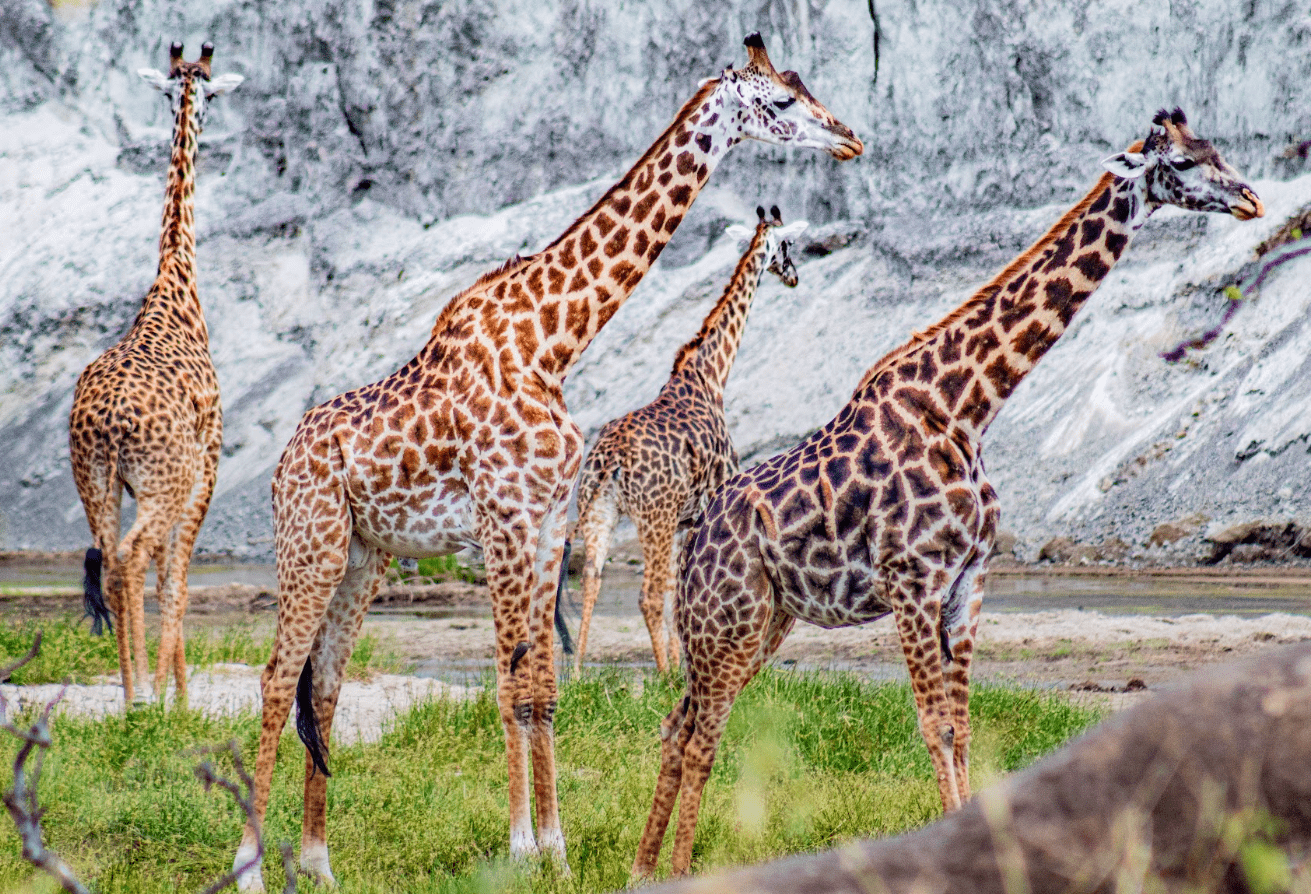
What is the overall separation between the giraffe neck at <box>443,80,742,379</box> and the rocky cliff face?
14.7 m

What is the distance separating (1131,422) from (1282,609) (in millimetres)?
8415

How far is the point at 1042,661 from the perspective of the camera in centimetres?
1080

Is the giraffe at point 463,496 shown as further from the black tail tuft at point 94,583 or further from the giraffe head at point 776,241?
the giraffe head at point 776,241

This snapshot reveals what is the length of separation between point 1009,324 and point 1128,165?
878mm

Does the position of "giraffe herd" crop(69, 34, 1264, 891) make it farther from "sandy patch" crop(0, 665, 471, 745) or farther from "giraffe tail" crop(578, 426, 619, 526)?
"giraffe tail" crop(578, 426, 619, 526)

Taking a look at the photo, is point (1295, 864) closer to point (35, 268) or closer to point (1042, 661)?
point (1042, 661)

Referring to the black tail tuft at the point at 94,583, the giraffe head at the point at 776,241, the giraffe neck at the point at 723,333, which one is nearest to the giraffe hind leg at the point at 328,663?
the black tail tuft at the point at 94,583

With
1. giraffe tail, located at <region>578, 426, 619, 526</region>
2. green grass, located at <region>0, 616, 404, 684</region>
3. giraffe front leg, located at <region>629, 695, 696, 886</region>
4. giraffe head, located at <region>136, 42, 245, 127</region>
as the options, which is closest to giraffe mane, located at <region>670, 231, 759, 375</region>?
giraffe tail, located at <region>578, 426, 619, 526</region>

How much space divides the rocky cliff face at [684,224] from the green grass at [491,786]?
12.9 m

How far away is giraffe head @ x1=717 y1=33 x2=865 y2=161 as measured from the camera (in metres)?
6.16

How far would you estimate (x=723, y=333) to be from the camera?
1076 centimetres

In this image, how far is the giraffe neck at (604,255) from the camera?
596cm

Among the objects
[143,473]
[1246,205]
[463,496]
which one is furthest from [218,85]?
[1246,205]

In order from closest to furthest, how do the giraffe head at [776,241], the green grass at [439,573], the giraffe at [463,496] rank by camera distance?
the giraffe at [463,496]
the giraffe head at [776,241]
the green grass at [439,573]
